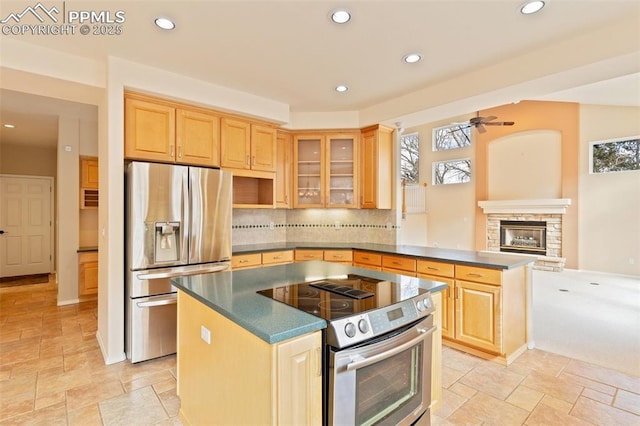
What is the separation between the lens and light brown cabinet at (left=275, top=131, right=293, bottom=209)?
446 centimetres

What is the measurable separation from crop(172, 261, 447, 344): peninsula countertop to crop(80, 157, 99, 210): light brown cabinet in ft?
13.3

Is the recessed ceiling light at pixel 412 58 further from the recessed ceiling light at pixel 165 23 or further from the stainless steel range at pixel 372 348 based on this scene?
the stainless steel range at pixel 372 348

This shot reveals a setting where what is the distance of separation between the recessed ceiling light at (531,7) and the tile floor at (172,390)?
2750mm

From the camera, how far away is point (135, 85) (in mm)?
2930

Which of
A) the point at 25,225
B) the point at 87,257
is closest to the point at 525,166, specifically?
the point at 87,257

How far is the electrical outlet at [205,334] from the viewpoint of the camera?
167 cm

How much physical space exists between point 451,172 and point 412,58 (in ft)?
24.1

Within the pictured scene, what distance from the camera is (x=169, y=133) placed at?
10.6 ft

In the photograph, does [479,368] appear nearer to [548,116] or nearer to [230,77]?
[230,77]

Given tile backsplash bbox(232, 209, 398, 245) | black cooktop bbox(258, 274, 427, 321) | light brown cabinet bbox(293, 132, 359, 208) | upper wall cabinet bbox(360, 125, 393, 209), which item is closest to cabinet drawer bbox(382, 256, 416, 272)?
tile backsplash bbox(232, 209, 398, 245)

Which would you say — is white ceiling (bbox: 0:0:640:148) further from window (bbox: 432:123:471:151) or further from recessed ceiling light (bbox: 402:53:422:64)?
window (bbox: 432:123:471:151)

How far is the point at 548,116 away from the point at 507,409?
7917 mm

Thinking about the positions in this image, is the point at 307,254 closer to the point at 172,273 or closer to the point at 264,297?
the point at 172,273

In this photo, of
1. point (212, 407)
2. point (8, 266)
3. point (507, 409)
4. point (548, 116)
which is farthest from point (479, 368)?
point (8, 266)
